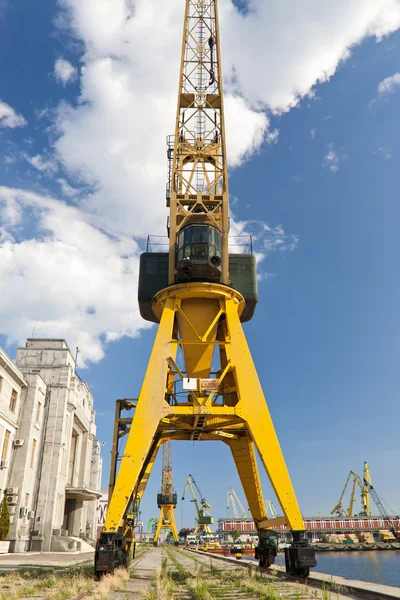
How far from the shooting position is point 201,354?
1872cm

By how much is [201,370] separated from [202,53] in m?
18.2

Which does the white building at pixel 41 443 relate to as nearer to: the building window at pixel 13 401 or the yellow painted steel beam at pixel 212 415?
the building window at pixel 13 401

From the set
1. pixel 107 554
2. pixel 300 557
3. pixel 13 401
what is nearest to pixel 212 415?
pixel 300 557

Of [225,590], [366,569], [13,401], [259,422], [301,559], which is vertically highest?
[13,401]

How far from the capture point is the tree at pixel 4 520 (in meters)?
31.1

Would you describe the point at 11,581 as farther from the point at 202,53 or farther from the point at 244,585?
the point at 202,53

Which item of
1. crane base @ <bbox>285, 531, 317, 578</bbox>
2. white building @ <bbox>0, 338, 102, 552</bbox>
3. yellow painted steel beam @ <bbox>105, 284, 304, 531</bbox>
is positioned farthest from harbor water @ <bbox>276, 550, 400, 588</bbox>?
white building @ <bbox>0, 338, 102, 552</bbox>

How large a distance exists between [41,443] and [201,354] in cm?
2715

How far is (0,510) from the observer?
31484 mm

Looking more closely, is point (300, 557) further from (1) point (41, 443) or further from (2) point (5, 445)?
(1) point (41, 443)

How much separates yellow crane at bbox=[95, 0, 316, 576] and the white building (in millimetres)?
17953

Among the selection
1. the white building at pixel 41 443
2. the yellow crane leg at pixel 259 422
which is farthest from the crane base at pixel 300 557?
the white building at pixel 41 443

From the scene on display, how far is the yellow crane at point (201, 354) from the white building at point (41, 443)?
707 inches

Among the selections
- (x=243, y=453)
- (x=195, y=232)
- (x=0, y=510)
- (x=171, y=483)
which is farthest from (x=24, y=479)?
(x=171, y=483)
